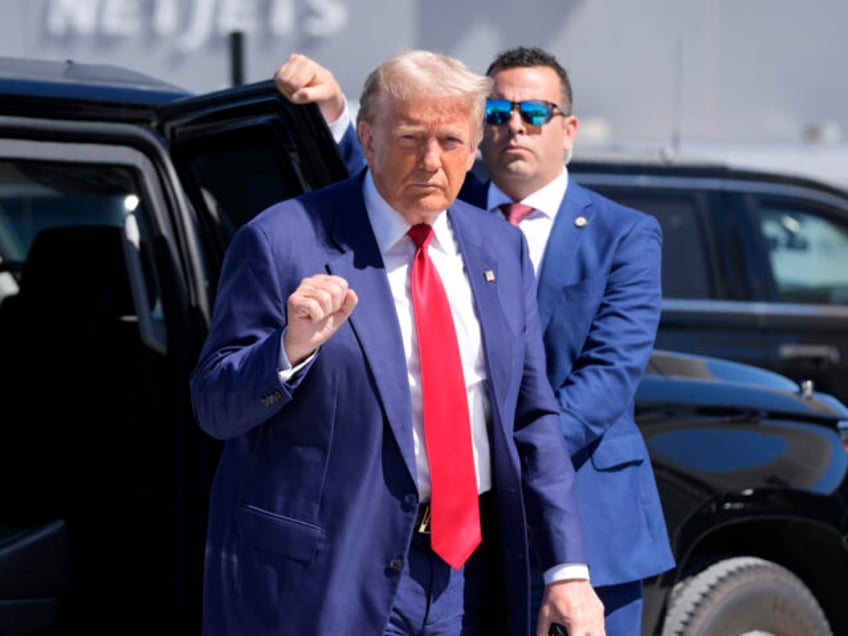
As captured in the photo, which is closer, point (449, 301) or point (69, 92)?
point (449, 301)

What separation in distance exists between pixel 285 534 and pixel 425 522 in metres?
0.22

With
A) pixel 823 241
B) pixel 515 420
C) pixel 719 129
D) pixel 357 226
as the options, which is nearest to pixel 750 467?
pixel 515 420

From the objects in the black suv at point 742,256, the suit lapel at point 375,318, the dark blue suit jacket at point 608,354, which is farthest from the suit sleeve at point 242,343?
the black suv at point 742,256

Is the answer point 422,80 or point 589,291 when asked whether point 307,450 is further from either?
Result: point 589,291

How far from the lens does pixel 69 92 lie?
287 cm

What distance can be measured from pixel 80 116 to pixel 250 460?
949 millimetres

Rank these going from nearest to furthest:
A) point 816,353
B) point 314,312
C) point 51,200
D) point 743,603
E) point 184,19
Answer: point 314,312 → point 51,200 → point 743,603 → point 816,353 → point 184,19

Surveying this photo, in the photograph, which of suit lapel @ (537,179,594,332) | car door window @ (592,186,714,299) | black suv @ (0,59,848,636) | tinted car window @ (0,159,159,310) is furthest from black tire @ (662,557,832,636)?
car door window @ (592,186,714,299)

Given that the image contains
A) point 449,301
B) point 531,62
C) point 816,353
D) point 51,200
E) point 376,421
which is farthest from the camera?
point 816,353

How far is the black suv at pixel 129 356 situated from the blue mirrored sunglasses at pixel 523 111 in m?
0.35

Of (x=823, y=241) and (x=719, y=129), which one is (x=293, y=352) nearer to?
(x=823, y=241)

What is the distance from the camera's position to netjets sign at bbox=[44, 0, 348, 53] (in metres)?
13.8

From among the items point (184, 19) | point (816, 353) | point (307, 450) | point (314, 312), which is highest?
point (184, 19)

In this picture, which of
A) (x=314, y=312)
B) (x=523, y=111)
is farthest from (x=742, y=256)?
(x=314, y=312)
